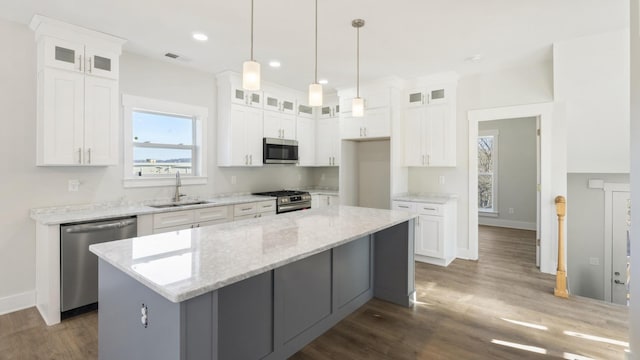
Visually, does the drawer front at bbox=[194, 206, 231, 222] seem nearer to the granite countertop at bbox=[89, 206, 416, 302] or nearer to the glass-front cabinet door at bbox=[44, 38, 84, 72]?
the granite countertop at bbox=[89, 206, 416, 302]

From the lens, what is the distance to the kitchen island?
1.27 metres

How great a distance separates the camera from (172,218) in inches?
135

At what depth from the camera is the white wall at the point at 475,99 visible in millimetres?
3969

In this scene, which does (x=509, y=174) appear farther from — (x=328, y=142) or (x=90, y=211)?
(x=90, y=211)

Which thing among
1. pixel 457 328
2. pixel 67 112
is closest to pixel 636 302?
pixel 457 328

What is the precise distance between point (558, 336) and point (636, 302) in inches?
30.0

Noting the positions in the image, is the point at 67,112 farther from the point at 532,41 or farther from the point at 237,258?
the point at 532,41

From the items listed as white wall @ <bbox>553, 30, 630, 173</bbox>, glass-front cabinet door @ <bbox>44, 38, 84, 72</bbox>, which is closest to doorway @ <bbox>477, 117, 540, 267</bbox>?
white wall @ <bbox>553, 30, 630, 173</bbox>

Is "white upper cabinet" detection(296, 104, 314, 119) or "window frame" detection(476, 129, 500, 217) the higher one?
"white upper cabinet" detection(296, 104, 314, 119)

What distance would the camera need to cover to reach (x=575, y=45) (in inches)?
133

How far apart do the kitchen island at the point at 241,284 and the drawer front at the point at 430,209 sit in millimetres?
1412

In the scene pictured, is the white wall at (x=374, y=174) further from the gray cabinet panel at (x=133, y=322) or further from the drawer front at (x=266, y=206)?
the gray cabinet panel at (x=133, y=322)

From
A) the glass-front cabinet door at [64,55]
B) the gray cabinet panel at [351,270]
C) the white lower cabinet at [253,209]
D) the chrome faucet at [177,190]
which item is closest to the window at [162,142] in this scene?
the chrome faucet at [177,190]

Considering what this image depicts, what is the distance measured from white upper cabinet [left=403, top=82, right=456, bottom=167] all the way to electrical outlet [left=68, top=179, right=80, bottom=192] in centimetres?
436
